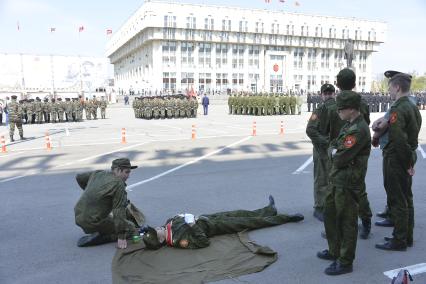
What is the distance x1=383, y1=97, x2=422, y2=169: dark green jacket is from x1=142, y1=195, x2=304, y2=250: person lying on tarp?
6.19 feet

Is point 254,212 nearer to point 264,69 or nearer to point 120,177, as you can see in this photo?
point 120,177

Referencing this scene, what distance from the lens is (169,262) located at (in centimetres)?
480

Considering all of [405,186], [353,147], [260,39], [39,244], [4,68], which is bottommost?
[39,244]

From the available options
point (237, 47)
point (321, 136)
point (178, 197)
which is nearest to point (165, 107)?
point (178, 197)

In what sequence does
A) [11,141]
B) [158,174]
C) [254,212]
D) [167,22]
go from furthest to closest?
1. [167,22]
2. [11,141]
3. [158,174]
4. [254,212]

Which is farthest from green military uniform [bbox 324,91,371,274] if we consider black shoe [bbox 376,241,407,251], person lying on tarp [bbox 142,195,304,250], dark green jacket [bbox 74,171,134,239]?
dark green jacket [bbox 74,171,134,239]

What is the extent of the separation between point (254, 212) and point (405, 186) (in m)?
2.09

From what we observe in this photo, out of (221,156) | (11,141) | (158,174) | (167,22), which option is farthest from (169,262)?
(167,22)

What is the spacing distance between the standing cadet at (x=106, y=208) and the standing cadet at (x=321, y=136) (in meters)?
2.61

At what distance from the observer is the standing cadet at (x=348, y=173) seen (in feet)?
13.8

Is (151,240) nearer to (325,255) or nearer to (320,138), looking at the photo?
(325,255)

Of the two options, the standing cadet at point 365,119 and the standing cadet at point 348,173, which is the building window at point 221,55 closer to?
the standing cadet at point 365,119

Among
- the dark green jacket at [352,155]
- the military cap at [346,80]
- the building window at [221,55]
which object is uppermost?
the building window at [221,55]

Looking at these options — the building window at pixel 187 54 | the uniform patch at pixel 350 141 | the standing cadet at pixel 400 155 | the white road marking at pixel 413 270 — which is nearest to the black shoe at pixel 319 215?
the standing cadet at pixel 400 155
